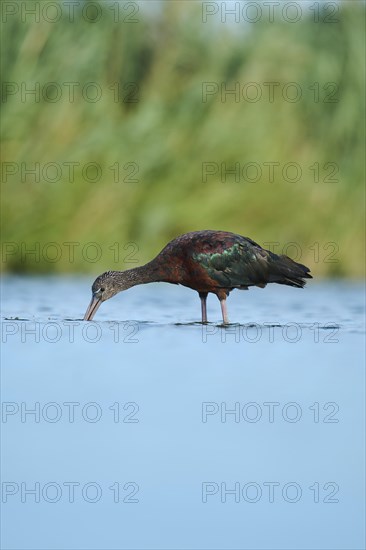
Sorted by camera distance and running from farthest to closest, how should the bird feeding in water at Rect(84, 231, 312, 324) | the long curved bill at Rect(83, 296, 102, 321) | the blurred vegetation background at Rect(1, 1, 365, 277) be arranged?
the blurred vegetation background at Rect(1, 1, 365, 277) → the long curved bill at Rect(83, 296, 102, 321) → the bird feeding in water at Rect(84, 231, 312, 324)

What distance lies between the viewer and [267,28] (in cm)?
1473

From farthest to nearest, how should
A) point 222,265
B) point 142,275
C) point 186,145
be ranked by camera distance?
1. point 186,145
2. point 142,275
3. point 222,265

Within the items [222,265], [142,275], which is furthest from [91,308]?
[222,265]

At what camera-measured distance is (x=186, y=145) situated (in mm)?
14492

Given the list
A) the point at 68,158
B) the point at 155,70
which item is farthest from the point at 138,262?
the point at 155,70

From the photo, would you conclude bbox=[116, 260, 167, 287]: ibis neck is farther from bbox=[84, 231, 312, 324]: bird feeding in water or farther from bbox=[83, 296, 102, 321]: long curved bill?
bbox=[83, 296, 102, 321]: long curved bill

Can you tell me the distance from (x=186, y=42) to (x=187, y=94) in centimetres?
82

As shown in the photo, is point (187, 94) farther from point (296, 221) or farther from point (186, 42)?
point (296, 221)

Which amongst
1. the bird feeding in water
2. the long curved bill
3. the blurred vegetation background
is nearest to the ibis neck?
the bird feeding in water

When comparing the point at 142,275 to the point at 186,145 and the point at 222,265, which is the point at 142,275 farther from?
the point at 186,145

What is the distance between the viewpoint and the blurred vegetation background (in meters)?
14.2

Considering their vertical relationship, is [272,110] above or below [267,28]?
below

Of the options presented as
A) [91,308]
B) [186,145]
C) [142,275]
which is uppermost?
[186,145]

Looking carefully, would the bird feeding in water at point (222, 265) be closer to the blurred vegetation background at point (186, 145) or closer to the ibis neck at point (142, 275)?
the ibis neck at point (142, 275)
